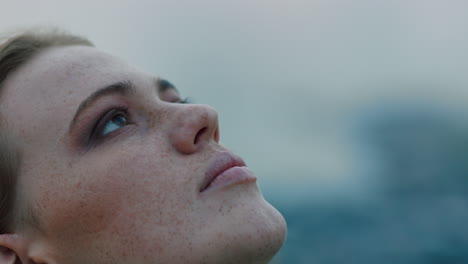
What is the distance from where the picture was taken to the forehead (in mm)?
1977

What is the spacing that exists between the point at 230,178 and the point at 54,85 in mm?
1005

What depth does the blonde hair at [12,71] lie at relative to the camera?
2.03 meters

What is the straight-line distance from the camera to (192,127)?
6.33 ft

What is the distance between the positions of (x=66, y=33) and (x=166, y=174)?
150 centimetres

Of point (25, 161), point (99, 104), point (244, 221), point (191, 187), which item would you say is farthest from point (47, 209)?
point (244, 221)

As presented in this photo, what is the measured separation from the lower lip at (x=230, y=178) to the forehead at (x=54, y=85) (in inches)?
27.9

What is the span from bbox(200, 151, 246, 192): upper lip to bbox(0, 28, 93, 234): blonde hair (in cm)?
90

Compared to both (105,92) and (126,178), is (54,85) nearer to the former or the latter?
(105,92)

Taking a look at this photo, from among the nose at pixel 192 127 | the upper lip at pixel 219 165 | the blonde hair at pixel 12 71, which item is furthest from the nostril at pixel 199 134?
the blonde hair at pixel 12 71

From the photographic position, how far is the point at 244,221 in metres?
1.74

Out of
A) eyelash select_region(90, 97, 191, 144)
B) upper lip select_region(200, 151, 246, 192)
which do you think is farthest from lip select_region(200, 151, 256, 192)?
eyelash select_region(90, 97, 191, 144)

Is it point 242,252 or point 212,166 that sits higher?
point 212,166

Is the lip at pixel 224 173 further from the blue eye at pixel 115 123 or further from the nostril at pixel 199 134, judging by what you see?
the blue eye at pixel 115 123

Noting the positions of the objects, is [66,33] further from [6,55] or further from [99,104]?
[99,104]
